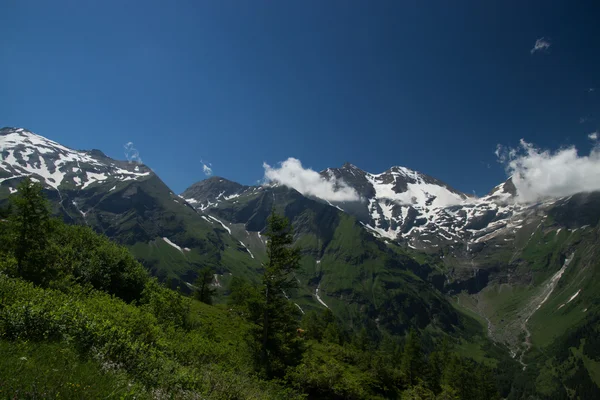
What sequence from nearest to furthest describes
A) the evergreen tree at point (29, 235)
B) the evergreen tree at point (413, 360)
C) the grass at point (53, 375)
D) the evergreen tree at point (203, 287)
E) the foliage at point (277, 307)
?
1. the grass at point (53, 375)
2. the evergreen tree at point (29, 235)
3. the foliage at point (277, 307)
4. the evergreen tree at point (413, 360)
5. the evergreen tree at point (203, 287)

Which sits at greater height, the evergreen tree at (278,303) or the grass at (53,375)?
the evergreen tree at (278,303)

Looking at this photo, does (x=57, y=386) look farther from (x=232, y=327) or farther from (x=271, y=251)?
(x=232, y=327)

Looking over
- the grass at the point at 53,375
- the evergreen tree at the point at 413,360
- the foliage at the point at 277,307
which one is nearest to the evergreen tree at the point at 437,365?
the evergreen tree at the point at 413,360

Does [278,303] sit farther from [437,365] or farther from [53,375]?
[437,365]

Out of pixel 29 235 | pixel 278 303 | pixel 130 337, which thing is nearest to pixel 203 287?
pixel 278 303

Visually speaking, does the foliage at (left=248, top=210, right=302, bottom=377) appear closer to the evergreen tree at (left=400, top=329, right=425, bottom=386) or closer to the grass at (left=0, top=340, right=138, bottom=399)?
the grass at (left=0, top=340, right=138, bottom=399)

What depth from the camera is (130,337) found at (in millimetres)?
14742

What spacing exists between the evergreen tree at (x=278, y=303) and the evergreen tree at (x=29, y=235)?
699 inches

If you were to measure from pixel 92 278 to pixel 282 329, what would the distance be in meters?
19.0

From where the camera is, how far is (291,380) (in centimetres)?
2462

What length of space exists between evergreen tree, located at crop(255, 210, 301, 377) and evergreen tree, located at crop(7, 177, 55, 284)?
699 inches

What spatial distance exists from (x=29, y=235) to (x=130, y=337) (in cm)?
1833

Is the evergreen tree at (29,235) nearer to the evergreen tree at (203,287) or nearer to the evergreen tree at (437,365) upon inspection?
the evergreen tree at (203,287)

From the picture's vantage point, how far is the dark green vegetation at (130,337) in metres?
10.6
